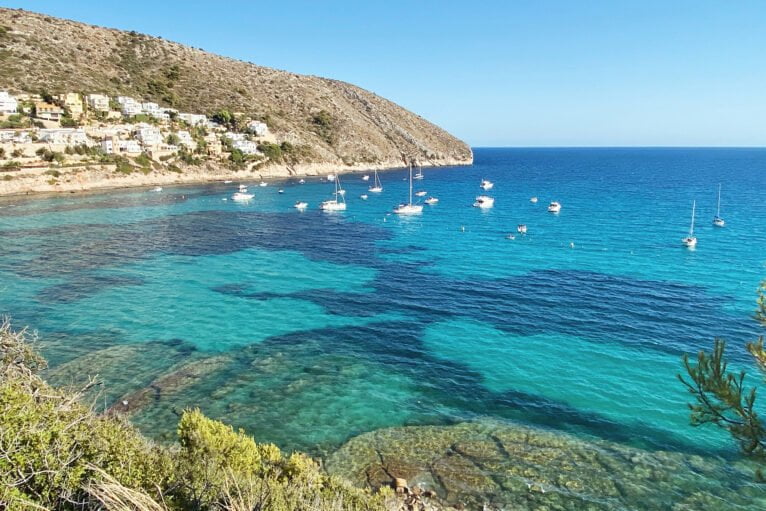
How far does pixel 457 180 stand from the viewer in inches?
5246

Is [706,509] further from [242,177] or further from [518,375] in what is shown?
[242,177]

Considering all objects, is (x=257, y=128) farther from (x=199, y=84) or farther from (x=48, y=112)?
(x=48, y=112)

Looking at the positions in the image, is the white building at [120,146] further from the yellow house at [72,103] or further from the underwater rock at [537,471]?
the underwater rock at [537,471]

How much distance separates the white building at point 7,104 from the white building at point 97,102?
1485 centimetres

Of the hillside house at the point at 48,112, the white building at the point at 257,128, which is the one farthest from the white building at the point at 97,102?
the white building at the point at 257,128

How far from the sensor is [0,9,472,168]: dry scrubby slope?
108375mm

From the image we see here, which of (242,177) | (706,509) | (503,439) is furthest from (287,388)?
(242,177)

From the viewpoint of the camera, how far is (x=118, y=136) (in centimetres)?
9844

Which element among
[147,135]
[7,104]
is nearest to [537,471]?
[147,135]

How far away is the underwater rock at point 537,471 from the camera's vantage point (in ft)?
48.7

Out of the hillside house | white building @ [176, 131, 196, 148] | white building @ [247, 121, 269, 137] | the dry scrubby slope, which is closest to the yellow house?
the hillside house

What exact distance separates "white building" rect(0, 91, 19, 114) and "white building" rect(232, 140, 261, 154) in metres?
44.3

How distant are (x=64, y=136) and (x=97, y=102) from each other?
2020 centimetres

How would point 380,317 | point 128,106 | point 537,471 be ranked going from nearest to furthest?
point 537,471
point 380,317
point 128,106
